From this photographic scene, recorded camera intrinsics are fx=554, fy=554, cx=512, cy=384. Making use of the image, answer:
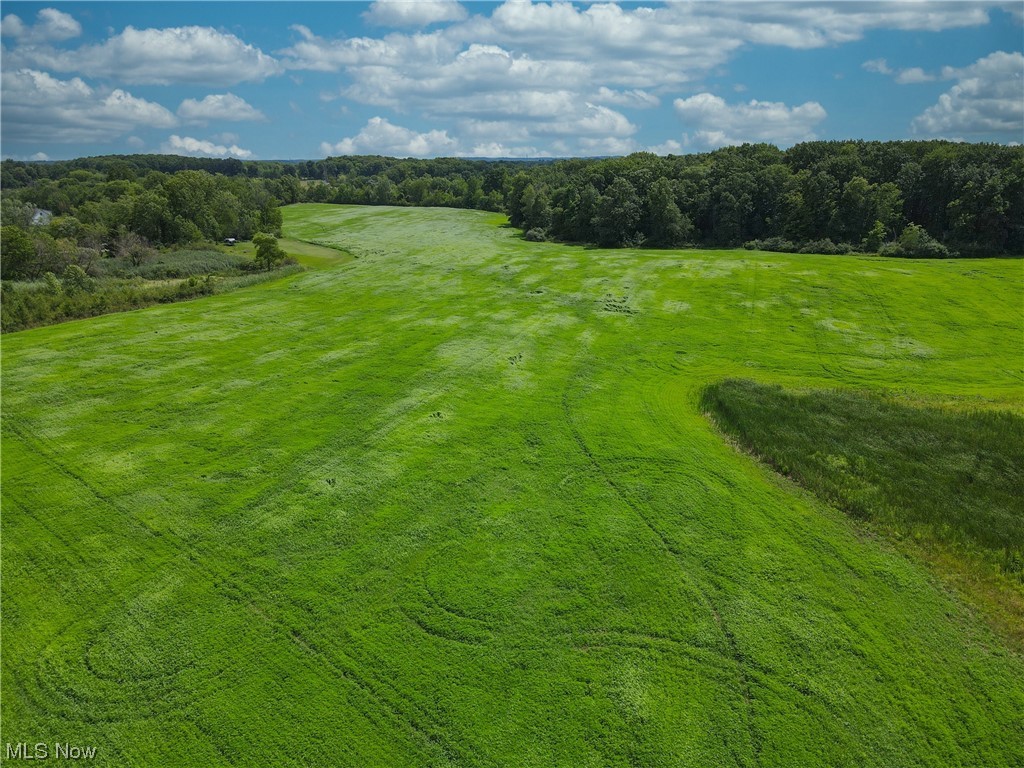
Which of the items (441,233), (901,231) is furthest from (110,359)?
(901,231)

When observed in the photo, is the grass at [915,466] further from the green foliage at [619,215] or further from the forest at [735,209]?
the green foliage at [619,215]

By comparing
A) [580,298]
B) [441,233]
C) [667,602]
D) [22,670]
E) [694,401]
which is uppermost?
[441,233]

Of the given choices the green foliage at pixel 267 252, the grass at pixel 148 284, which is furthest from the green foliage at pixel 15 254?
the green foliage at pixel 267 252

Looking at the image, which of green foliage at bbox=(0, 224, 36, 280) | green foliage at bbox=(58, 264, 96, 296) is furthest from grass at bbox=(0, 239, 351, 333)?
green foliage at bbox=(0, 224, 36, 280)

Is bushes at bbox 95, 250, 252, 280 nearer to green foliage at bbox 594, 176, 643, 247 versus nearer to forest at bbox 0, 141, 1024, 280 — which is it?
forest at bbox 0, 141, 1024, 280

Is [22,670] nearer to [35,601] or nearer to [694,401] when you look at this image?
[35,601]
